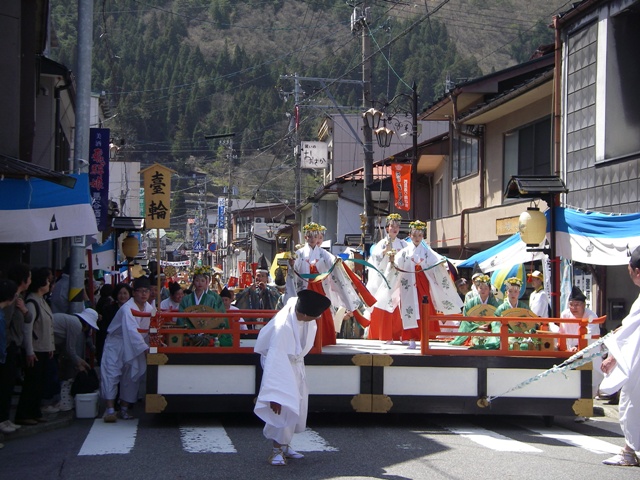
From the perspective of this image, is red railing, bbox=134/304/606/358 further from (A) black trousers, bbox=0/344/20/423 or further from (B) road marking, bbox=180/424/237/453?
(A) black trousers, bbox=0/344/20/423

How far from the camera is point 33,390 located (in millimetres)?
9406

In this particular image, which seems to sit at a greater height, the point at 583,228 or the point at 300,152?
the point at 300,152

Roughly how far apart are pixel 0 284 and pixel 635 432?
625 cm

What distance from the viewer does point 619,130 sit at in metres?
15.1

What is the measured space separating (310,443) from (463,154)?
17.9 meters

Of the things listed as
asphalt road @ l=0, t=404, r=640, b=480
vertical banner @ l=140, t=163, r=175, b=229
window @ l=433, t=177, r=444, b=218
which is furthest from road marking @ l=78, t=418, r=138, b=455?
window @ l=433, t=177, r=444, b=218

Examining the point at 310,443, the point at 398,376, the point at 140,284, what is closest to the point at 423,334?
the point at 398,376

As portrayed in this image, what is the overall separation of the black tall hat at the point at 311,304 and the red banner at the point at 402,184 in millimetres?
19506

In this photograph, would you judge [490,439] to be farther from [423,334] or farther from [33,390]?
[33,390]

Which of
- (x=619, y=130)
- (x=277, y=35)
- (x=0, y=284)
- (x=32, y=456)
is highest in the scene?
(x=277, y=35)

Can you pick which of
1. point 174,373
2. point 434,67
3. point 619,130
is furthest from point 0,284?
point 434,67

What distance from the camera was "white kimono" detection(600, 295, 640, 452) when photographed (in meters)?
7.38

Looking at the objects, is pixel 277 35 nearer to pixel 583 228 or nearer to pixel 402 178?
pixel 402 178

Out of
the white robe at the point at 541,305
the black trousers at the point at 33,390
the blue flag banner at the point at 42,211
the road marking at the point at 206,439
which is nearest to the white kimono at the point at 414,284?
the white robe at the point at 541,305
